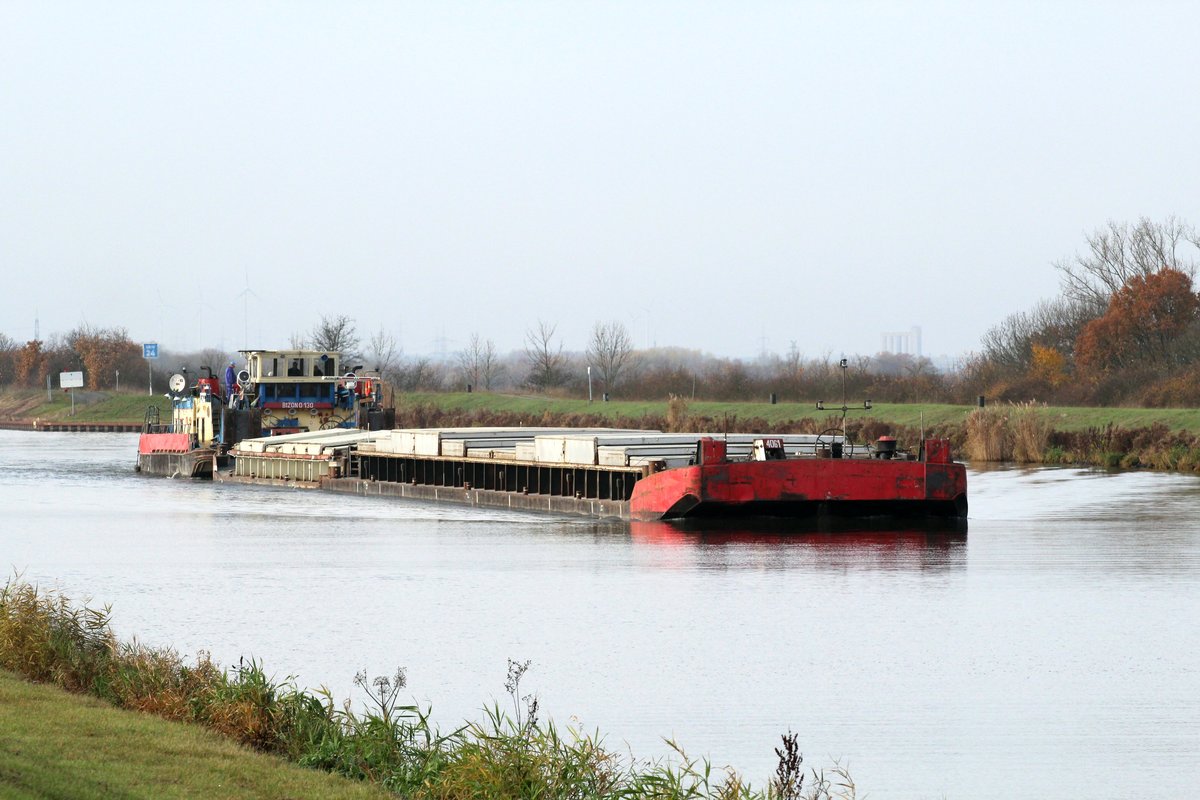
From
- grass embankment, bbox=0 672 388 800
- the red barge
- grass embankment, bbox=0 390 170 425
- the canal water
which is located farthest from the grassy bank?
grass embankment, bbox=0 672 388 800

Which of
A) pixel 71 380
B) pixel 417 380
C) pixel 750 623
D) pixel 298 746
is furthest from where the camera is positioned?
pixel 71 380

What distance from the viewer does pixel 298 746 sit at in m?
12.2

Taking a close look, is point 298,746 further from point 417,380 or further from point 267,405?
point 417,380

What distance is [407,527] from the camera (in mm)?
36688

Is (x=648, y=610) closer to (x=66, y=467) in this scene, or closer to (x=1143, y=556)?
(x=1143, y=556)

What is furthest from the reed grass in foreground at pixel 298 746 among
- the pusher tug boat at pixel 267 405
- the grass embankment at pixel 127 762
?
the pusher tug boat at pixel 267 405

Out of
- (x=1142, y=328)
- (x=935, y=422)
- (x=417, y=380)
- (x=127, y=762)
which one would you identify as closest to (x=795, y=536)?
(x=127, y=762)

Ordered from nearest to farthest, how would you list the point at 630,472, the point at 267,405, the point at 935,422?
the point at 630,472
the point at 267,405
the point at 935,422

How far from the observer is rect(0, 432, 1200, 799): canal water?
14.8 metres

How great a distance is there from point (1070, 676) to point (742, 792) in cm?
821

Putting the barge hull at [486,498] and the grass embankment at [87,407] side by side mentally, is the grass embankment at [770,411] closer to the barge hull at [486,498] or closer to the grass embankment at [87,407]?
the barge hull at [486,498]

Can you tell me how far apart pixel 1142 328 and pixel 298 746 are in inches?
2686

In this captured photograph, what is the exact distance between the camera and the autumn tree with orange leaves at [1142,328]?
2911 inches

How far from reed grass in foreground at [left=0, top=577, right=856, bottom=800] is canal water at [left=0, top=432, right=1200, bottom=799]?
1.52 m
